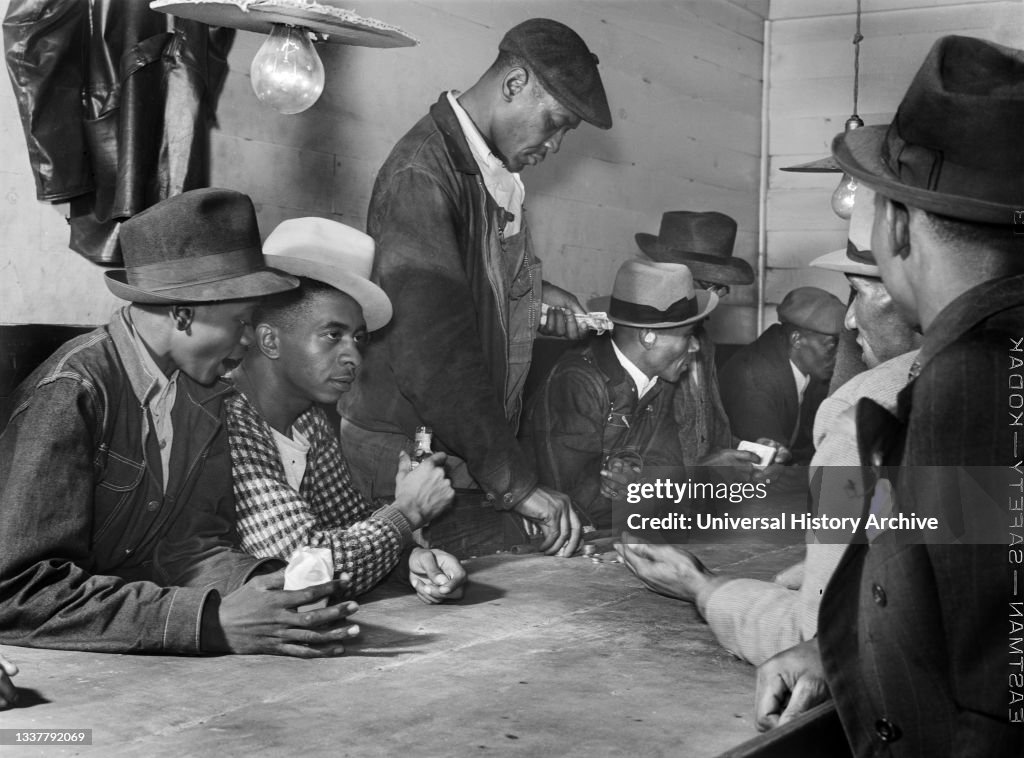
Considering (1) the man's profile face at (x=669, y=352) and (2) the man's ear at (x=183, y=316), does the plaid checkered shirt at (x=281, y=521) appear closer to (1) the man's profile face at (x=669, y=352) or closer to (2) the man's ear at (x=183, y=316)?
(2) the man's ear at (x=183, y=316)

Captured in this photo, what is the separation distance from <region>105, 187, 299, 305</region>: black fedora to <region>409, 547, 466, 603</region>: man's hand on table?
749 millimetres

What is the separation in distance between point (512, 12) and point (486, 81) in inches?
35.5

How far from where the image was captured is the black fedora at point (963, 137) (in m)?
1.48

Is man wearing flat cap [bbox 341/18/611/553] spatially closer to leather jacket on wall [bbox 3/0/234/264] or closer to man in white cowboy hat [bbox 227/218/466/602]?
man in white cowboy hat [bbox 227/218/466/602]

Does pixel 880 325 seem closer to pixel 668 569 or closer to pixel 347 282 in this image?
pixel 668 569

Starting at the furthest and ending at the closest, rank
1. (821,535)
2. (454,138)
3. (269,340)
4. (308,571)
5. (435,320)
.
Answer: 1. (454,138)
2. (435,320)
3. (269,340)
4. (308,571)
5. (821,535)

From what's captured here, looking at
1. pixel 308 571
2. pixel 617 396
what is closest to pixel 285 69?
pixel 308 571

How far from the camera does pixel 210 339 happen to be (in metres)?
2.57

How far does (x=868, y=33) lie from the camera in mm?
6551

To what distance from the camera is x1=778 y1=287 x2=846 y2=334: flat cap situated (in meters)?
5.61

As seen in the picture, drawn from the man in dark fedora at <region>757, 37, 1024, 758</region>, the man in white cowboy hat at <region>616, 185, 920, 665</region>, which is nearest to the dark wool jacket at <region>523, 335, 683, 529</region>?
the man in white cowboy hat at <region>616, 185, 920, 665</region>

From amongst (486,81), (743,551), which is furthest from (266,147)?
(743,551)

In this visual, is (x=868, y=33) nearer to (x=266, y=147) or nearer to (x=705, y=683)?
(x=266, y=147)

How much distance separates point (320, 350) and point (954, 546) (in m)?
1.92
